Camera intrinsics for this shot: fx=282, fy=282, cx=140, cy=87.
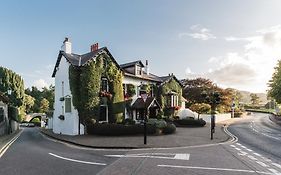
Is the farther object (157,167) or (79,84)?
(79,84)

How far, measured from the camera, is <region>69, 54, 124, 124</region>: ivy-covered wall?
1115 inches

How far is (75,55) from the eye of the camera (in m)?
33.1

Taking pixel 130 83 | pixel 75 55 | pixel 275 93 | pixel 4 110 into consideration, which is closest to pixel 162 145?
pixel 130 83

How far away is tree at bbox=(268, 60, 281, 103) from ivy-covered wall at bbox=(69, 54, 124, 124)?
2897cm

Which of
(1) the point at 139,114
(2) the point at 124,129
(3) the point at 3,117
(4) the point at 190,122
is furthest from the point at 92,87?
(3) the point at 3,117

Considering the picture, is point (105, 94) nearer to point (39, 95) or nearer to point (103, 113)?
point (103, 113)

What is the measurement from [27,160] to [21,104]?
65333 mm

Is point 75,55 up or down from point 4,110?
up

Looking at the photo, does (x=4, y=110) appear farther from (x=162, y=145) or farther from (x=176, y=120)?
(x=162, y=145)

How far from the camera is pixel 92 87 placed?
93.7 ft

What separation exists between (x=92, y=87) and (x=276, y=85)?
3256 centimetres

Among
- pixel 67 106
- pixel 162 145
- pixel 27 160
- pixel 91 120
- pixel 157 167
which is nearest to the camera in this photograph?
pixel 157 167

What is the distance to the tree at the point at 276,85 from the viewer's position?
45906 millimetres

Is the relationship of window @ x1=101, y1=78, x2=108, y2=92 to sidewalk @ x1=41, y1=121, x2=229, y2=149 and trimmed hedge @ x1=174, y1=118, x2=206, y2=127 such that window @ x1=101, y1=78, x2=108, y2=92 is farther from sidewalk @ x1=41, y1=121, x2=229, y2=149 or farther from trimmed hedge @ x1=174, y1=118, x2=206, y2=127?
trimmed hedge @ x1=174, y1=118, x2=206, y2=127
